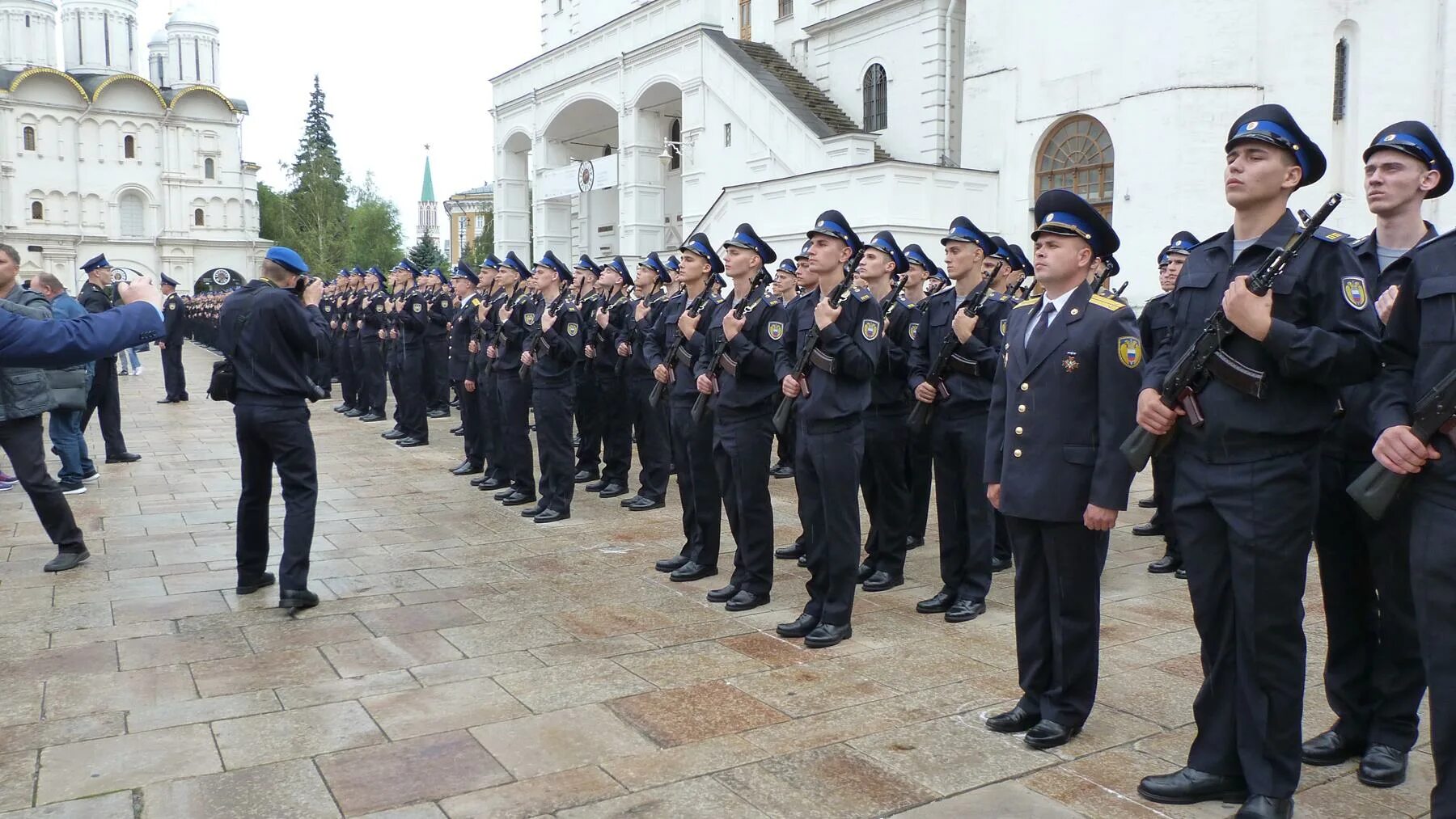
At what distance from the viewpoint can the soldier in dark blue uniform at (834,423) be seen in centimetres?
554

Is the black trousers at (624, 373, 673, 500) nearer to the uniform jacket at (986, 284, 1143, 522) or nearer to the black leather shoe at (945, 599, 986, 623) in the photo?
the black leather shoe at (945, 599, 986, 623)

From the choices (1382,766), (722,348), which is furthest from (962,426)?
(1382,766)

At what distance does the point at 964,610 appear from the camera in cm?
605

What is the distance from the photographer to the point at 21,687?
16.2 ft

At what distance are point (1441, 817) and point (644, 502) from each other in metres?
6.99

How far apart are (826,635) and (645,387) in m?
4.97

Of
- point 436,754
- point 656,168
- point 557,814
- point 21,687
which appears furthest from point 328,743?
point 656,168

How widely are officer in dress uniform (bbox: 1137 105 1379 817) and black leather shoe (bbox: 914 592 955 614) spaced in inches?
100

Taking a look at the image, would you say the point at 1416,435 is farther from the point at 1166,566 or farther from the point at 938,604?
the point at 1166,566

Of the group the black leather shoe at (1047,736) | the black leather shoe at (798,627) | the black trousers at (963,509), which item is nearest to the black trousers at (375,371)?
the black trousers at (963,509)

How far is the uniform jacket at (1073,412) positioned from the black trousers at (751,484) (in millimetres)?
2014

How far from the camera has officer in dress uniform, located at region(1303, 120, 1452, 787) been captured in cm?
388

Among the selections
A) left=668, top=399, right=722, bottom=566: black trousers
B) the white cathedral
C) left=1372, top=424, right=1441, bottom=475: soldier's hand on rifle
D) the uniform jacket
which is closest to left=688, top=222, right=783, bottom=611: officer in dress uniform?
left=668, top=399, right=722, bottom=566: black trousers

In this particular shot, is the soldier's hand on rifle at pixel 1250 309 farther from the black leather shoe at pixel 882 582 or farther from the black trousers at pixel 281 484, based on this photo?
the black trousers at pixel 281 484
